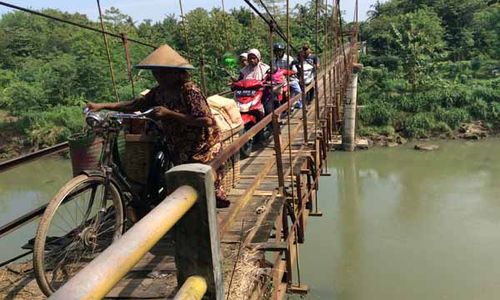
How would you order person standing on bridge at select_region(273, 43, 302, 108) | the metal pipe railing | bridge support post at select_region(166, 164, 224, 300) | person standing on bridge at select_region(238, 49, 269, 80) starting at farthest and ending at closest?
person standing on bridge at select_region(273, 43, 302, 108) → person standing on bridge at select_region(238, 49, 269, 80) → bridge support post at select_region(166, 164, 224, 300) → the metal pipe railing

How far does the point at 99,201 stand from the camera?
204cm

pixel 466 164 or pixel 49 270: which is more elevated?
pixel 49 270

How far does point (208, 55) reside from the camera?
16.4m

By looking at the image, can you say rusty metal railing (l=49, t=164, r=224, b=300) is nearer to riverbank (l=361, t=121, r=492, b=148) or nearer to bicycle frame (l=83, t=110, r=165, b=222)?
bicycle frame (l=83, t=110, r=165, b=222)

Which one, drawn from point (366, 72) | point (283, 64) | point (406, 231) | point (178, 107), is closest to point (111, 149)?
point (178, 107)

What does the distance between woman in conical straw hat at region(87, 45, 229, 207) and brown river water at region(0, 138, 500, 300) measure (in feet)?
15.7

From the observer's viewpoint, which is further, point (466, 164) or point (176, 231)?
point (466, 164)

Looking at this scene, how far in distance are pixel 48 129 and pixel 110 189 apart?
1574cm

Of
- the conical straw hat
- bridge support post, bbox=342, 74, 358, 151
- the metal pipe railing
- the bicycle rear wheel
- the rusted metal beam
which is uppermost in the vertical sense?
the conical straw hat

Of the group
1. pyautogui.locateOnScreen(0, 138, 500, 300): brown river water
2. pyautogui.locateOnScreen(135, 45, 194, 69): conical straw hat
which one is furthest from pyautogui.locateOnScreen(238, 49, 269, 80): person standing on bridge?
pyautogui.locateOnScreen(0, 138, 500, 300): brown river water

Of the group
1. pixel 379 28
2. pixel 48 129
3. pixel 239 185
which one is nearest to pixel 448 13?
pixel 379 28

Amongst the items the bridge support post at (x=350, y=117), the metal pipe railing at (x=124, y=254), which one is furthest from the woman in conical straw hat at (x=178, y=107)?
the bridge support post at (x=350, y=117)

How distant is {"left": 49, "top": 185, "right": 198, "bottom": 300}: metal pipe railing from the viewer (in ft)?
2.06

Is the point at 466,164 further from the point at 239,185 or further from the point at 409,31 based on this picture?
the point at 239,185
